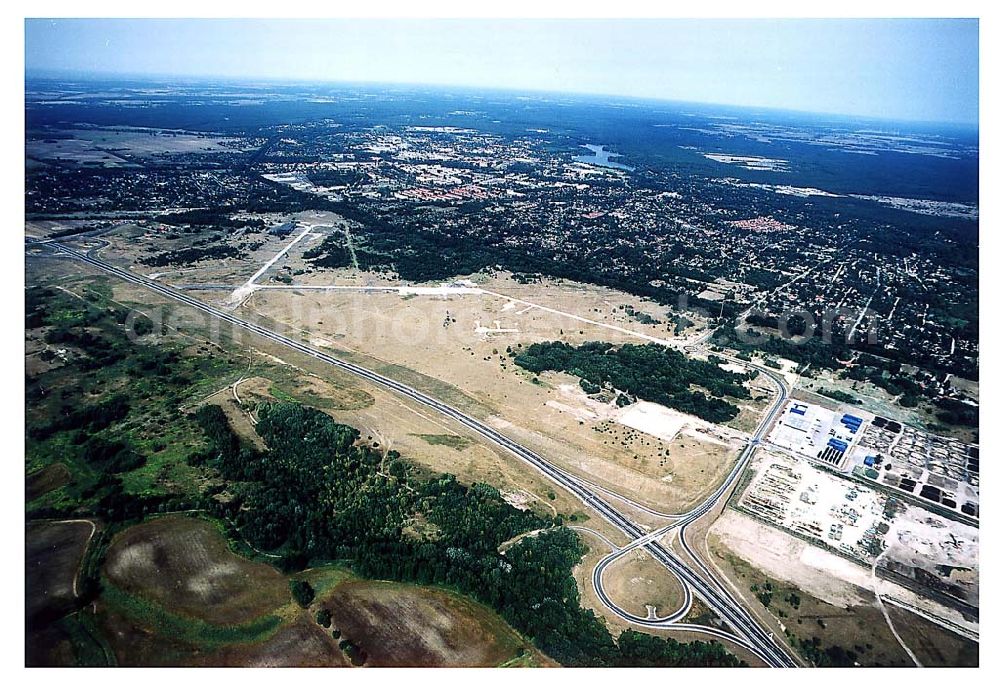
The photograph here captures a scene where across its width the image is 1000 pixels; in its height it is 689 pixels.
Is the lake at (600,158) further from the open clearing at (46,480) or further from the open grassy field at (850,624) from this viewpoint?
the open clearing at (46,480)

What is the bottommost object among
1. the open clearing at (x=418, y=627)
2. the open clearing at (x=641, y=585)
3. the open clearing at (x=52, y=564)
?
the open clearing at (x=418, y=627)

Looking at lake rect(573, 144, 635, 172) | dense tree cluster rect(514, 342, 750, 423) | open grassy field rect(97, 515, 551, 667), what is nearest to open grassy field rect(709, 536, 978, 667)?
open grassy field rect(97, 515, 551, 667)

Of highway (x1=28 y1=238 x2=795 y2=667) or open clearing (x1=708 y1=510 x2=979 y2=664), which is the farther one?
open clearing (x1=708 y1=510 x2=979 y2=664)

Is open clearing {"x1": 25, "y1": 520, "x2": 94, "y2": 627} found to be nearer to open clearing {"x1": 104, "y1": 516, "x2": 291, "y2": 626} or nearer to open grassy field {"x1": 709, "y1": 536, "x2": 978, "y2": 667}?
open clearing {"x1": 104, "y1": 516, "x2": 291, "y2": 626}

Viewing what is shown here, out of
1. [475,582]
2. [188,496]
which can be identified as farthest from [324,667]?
[188,496]

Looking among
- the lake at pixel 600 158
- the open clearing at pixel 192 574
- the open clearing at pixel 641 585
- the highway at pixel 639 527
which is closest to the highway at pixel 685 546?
the highway at pixel 639 527

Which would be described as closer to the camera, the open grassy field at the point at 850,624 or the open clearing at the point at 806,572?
the open grassy field at the point at 850,624

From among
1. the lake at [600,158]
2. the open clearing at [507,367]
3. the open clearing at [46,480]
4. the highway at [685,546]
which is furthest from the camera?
the lake at [600,158]
